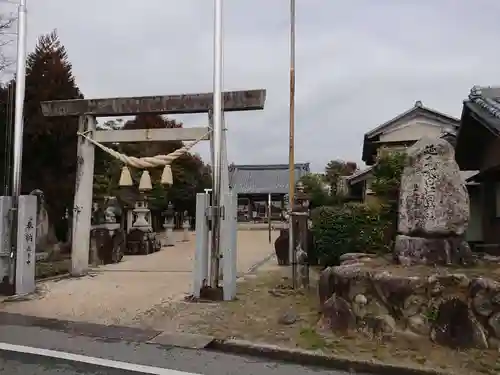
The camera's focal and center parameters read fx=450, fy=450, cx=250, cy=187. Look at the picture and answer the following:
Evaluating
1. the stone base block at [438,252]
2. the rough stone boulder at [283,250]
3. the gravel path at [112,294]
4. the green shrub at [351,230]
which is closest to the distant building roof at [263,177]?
the rough stone boulder at [283,250]

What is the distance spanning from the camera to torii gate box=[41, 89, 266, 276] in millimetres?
9578

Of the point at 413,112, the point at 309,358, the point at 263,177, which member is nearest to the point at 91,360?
the point at 309,358

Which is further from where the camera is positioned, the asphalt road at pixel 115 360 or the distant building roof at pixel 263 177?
the distant building roof at pixel 263 177

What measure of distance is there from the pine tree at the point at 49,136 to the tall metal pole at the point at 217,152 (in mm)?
9763

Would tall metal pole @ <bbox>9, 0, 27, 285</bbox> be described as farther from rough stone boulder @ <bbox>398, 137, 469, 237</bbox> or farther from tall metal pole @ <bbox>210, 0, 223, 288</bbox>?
rough stone boulder @ <bbox>398, 137, 469, 237</bbox>

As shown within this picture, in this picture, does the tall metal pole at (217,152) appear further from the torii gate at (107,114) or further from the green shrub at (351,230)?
the green shrub at (351,230)

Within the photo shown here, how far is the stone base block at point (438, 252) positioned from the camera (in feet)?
20.1

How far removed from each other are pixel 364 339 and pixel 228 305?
2688 mm

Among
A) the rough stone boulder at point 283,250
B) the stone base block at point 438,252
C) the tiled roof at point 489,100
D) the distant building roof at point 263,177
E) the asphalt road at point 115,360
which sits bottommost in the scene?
the asphalt road at point 115,360

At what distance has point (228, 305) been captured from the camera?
24.4 feet

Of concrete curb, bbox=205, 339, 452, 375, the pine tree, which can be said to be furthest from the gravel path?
the pine tree

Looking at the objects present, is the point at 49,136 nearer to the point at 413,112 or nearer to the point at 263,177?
the point at 413,112

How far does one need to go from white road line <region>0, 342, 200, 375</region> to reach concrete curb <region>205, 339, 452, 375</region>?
955 millimetres

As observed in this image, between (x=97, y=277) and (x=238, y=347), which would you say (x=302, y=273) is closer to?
(x=238, y=347)
